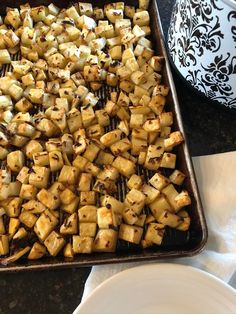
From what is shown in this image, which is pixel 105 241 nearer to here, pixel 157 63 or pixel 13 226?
pixel 13 226

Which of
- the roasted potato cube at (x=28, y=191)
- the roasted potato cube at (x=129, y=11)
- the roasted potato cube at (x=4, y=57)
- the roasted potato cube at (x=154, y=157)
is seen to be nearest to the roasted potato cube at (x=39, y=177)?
the roasted potato cube at (x=28, y=191)

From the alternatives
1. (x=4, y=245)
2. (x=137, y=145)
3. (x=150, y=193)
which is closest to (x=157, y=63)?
(x=137, y=145)

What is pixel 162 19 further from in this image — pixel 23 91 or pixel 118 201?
pixel 118 201

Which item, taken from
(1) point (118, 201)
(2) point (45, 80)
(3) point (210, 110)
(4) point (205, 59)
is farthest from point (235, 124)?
(2) point (45, 80)

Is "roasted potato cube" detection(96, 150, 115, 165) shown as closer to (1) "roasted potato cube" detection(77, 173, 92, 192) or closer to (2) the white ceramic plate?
(1) "roasted potato cube" detection(77, 173, 92, 192)

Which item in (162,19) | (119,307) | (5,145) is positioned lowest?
(119,307)
